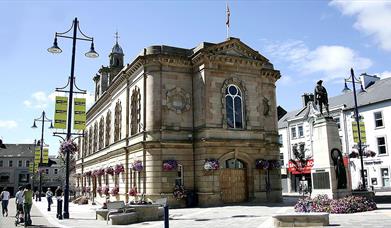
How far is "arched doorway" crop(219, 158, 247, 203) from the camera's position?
86.7 feet

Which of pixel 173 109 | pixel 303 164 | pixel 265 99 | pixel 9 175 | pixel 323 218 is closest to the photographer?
pixel 323 218

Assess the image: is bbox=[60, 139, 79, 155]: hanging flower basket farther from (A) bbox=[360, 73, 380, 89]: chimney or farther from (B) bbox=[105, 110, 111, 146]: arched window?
(A) bbox=[360, 73, 380, 89]: chimney

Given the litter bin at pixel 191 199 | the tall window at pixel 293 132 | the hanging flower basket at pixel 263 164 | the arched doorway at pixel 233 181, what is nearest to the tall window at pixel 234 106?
the arched doorway at pixel 233 181

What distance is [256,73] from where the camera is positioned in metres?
29.2

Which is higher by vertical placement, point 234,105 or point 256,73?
point 256,73

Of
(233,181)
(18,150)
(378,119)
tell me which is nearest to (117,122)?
(233,181)

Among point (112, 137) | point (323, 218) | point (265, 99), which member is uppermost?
point (265, 99)

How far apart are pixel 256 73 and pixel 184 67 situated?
5.68 meters

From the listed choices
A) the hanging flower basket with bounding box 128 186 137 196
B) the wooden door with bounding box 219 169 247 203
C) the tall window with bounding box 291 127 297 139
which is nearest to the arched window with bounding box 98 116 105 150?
the hanging flower basket with bounding box 128 186 137 196

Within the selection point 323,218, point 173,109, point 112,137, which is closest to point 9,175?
point 112,137

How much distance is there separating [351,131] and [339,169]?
26.5 metres

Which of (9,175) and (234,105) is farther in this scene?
(9,175)

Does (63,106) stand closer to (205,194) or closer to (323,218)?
(205,194)

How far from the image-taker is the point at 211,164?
82.1 ft
